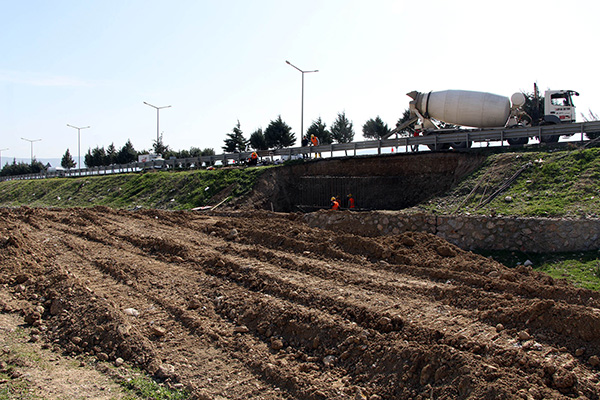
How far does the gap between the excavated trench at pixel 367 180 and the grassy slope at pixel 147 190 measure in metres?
1.70

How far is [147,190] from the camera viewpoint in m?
31.9

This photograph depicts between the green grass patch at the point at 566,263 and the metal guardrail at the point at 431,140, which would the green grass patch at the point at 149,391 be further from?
the metal guardrail at the point at 431,140

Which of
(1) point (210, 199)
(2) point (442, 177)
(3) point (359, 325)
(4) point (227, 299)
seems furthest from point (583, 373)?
(1) point (210, 199)

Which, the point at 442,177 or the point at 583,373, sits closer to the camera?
the point at 583,373

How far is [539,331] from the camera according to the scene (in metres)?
6.98

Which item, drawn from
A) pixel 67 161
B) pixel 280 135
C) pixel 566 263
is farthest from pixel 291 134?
pixel 67 161

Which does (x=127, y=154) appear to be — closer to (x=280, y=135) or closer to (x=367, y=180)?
(x=280, y=135)

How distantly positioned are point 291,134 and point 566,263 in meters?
41.0

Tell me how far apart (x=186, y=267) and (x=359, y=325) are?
17.8 ft

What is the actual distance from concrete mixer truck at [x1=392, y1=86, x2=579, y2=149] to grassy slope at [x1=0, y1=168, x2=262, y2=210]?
9.75 m

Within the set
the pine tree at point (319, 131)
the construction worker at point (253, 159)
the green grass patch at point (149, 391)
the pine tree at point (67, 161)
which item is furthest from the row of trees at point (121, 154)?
the green grass patch at point (149, 391)

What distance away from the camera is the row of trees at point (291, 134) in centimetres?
4825

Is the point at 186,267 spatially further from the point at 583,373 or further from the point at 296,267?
the point at 583,373

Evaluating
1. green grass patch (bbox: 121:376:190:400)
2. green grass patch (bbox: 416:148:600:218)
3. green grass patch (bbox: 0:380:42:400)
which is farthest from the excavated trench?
green grass patch (bbox: 0:380:42:400)
